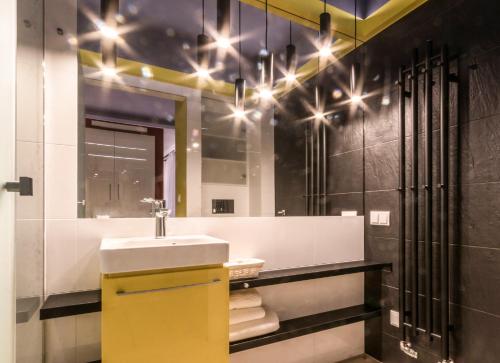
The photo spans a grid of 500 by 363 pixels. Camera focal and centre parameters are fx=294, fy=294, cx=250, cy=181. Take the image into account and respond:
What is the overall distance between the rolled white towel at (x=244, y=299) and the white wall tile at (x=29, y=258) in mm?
920

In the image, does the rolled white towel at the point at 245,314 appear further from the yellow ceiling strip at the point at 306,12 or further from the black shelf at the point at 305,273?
the yellow ceiling strip at the point at 306,12

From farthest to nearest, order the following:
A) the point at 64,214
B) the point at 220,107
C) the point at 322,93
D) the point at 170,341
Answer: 1. the point at 322,93
2. the point at 220,107
3. the point at 64,214
4. the point at 170,341

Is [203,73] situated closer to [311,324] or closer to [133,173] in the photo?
[133,173]

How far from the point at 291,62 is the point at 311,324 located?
1.79 m

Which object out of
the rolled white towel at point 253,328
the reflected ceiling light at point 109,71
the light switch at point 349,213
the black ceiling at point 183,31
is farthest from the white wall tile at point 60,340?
the light switch at point 349,213

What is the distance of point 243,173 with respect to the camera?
201 centimetres

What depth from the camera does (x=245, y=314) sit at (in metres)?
1.66

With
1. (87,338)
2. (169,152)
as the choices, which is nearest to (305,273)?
(169,152)

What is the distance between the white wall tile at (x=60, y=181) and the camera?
143 centimetres

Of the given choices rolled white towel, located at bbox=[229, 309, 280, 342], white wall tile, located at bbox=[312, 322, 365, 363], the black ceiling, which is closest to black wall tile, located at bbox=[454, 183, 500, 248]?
white wall tile, located at bbox=[312, 322, 365, 363]

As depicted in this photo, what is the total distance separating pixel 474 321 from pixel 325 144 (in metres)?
1.44

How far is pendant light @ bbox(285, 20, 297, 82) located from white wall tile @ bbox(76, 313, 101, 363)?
1.98 m

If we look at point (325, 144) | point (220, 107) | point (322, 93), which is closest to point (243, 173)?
point (220, 107)

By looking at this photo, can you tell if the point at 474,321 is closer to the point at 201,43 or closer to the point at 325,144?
the point at 325,144
